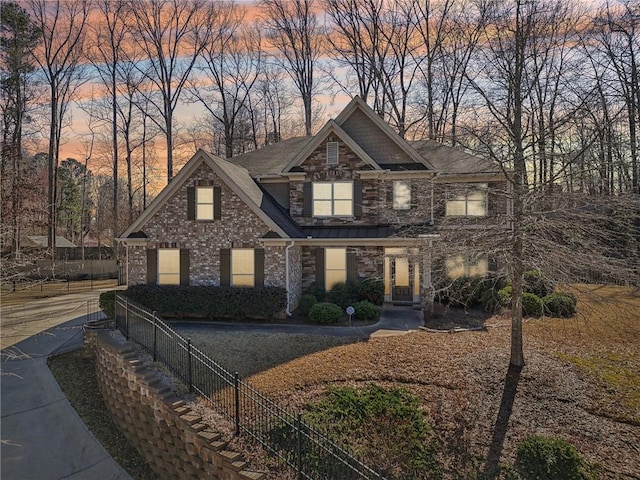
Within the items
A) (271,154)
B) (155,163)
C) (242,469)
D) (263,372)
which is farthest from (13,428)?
(155,163)

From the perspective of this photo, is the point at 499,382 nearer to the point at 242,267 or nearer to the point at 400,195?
the point at 242,267

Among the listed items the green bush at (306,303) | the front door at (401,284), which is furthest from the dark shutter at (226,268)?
the front door at (401,284)

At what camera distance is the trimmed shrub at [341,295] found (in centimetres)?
1611

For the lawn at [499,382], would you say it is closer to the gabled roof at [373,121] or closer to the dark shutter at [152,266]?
the dark shutter at [152,266]

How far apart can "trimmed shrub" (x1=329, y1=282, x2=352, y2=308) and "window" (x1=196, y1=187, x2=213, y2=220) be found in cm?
597

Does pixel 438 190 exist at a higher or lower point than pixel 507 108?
lower

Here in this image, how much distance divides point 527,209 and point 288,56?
91.6 feet

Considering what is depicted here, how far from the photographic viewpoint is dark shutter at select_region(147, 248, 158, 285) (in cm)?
1642

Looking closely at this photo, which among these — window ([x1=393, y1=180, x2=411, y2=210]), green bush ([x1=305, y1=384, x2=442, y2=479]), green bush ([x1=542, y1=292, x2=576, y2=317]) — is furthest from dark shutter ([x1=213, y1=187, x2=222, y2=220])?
green bush ([x1=542, y1=292, x2=576, y2=317])

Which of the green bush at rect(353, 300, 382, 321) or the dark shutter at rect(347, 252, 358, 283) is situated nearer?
the green bush at rect(353, 300, 382, 321)

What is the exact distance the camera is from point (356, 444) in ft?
23.1

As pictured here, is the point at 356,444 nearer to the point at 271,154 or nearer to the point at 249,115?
the point at 271,154

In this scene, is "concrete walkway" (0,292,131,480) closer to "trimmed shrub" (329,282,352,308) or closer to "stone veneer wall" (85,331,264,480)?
"stone veneer wall" (85,331,264,480)

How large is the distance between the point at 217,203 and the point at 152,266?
12.7 feet
